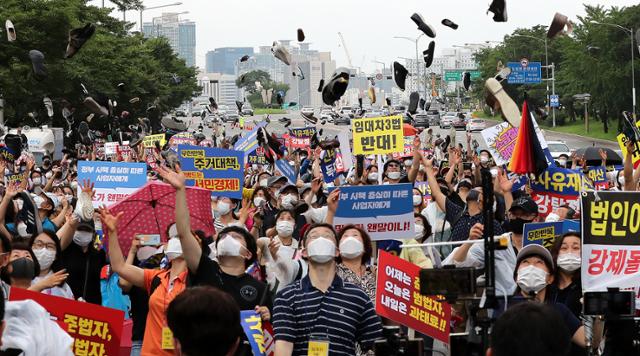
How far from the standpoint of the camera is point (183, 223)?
6617mm

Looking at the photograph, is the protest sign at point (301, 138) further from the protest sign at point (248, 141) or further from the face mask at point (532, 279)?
the face mask at point (532, 279)

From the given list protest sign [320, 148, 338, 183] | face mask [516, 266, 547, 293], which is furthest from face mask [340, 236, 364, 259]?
protest sign [320, 148, 338, 183]

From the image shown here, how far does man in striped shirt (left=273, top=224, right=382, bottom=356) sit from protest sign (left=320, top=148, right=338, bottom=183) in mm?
12463

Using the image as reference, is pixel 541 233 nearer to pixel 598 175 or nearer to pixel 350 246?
pixel 350 246

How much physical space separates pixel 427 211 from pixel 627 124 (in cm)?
348

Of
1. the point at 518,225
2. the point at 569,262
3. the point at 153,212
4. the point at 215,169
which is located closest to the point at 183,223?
the point at 569,262

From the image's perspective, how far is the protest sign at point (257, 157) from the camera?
23156 mm

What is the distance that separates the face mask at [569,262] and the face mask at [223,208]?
181 inches

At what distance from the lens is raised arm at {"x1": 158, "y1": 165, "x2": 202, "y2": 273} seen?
6473 millimetres

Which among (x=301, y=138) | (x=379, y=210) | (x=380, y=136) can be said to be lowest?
(x=379, y=210)

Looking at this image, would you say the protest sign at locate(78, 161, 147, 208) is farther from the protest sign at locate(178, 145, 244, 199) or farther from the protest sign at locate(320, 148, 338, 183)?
the protest sign at locate(320, 148, 338, 183)

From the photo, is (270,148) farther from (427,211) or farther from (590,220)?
(590,220)

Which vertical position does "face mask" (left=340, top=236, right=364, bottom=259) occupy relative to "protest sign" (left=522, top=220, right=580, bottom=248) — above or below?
above

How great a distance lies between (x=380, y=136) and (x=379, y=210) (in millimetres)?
6546
